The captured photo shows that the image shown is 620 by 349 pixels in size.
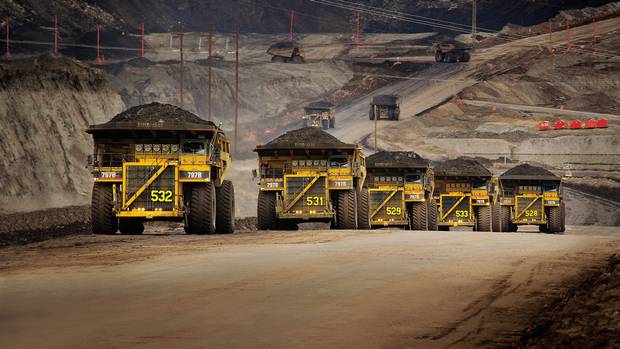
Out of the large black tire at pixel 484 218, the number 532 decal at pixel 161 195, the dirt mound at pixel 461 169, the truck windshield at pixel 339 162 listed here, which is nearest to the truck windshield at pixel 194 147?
the number 532 decal at pixel 161 195

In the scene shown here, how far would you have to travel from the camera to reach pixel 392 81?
400 ft

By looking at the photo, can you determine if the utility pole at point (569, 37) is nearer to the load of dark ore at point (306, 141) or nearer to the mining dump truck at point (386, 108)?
the mining dump truck at point (386, 108)

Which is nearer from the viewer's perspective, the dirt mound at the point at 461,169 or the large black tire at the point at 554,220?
the dirt mound at the point at 461,169

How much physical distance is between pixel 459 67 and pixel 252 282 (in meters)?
109

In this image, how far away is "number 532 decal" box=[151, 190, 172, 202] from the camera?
25453 millimetres

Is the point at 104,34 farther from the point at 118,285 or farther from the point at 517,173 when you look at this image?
the point at 118,285

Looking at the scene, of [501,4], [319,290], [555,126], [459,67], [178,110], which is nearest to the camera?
[319,290]

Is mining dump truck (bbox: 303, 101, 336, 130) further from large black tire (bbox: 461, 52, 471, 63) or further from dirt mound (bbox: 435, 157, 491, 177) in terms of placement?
dirt mound (bbox: 435, 157, 491, 177)

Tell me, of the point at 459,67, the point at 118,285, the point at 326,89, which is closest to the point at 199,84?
the point at 326,89

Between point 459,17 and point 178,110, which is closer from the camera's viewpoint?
point 178,110

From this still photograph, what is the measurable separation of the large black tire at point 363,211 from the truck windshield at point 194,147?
853 cm

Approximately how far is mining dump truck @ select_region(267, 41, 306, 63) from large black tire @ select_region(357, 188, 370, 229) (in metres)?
96.7

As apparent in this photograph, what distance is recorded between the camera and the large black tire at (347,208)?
3155cm

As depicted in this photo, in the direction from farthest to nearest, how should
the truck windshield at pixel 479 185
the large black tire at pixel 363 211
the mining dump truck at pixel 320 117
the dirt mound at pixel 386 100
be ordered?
the dirt mound at pixel 386 100
the mining dump truck at pixel 320 117
the truck windshield at pixel 479 185
the large black tire at pixel 363 211
